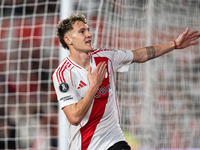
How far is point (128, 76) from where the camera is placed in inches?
182

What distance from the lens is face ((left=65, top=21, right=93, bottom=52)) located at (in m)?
2.60

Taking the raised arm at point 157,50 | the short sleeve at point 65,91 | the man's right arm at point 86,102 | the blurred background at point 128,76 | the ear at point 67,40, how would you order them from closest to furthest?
the man's right arm at point 86,102, the short sleeve at point 65,91, the ear at point 67,40, the raised arm at point 157,50, the blurred background at point 128,76

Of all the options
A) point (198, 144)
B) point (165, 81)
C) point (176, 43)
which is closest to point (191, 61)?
point (165, 81)

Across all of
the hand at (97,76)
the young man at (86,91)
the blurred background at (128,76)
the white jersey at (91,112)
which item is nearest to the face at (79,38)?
the young man at (86,91)

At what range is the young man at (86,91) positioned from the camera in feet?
7.95

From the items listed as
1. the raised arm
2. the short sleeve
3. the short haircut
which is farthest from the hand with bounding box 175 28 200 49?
the short sleeve

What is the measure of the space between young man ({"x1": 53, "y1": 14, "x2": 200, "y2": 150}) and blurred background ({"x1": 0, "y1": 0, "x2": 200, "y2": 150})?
3.92 feet

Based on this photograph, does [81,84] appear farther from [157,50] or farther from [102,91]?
[157,50]

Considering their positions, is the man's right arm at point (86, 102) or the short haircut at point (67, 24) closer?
the man's right arm at point (86, 102)

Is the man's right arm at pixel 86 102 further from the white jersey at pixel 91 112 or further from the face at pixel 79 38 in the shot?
the face at pixel 79 38

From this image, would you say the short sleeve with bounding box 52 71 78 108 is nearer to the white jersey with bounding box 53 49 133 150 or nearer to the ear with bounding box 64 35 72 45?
the white jersey with bounding box 53 49 133 150

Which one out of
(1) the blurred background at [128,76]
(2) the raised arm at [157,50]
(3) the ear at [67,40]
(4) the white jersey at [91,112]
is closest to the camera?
(4) the white jersey at [91,112]

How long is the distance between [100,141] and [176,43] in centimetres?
105

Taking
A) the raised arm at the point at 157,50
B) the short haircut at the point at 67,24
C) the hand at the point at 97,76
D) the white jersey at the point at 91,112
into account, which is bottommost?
the white jersey at the point at 91,112
